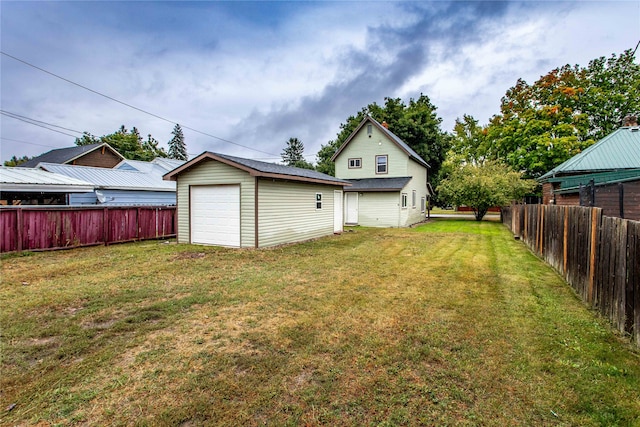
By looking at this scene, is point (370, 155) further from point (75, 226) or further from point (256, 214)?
point (75, 226)

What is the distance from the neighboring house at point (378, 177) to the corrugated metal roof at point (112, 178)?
1205 centimetres

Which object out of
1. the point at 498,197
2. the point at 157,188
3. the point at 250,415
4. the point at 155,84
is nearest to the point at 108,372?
the point at 250,415

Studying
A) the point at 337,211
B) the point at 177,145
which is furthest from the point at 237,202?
the point at 177,145

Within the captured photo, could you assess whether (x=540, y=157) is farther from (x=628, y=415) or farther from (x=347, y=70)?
(x=628, y=415)

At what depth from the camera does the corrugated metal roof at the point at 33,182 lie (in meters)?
11.3

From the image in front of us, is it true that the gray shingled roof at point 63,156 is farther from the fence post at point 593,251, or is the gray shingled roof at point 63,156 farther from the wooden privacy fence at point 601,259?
the fence post at point 593,251

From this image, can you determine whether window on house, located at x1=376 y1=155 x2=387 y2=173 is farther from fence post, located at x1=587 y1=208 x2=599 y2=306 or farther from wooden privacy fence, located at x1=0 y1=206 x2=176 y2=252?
fence post, located at x1=587 y1=208 x2=599 y2=306

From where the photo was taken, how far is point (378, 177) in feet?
71.2

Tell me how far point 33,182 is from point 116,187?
202 inches

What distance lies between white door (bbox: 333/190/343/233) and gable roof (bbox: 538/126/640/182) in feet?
34.9

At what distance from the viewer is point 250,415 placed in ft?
7.91

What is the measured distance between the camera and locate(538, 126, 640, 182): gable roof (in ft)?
43.8

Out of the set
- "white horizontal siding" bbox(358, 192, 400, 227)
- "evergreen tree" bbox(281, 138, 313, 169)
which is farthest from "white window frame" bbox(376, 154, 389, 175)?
"evergreen tree" bbox(281, 138, 313, 169)

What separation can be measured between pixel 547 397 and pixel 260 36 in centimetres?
1630
